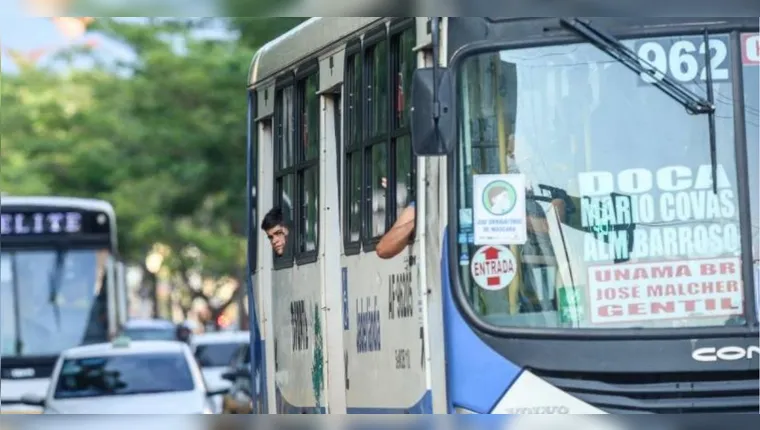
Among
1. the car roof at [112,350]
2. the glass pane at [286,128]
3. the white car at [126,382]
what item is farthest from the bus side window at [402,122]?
the car roof at [112,350]

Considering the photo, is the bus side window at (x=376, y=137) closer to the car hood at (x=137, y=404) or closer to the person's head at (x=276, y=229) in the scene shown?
the person's head at (x=276, y=229)

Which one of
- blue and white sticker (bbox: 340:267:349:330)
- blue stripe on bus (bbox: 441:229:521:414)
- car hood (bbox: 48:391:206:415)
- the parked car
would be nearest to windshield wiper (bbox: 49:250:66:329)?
car hood (bbox: 48:391:206:415)

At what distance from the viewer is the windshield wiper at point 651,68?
7254 millimetres

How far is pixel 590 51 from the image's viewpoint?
287 inches

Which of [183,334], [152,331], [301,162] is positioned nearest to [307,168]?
[301,162]

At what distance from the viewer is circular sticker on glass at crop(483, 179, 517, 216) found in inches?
284

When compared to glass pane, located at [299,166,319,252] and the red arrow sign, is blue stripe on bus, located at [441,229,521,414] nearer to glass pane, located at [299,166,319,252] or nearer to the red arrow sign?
the red arrow sign

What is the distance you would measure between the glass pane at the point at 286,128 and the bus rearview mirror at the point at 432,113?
1.56 meters

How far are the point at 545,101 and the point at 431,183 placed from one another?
66 centimetres

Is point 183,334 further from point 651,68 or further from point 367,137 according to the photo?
point 651,68

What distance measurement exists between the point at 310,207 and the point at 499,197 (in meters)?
1.39

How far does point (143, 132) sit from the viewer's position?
1877 cm

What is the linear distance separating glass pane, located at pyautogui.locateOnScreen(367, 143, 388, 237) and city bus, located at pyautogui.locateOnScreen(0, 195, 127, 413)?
6.65 m
